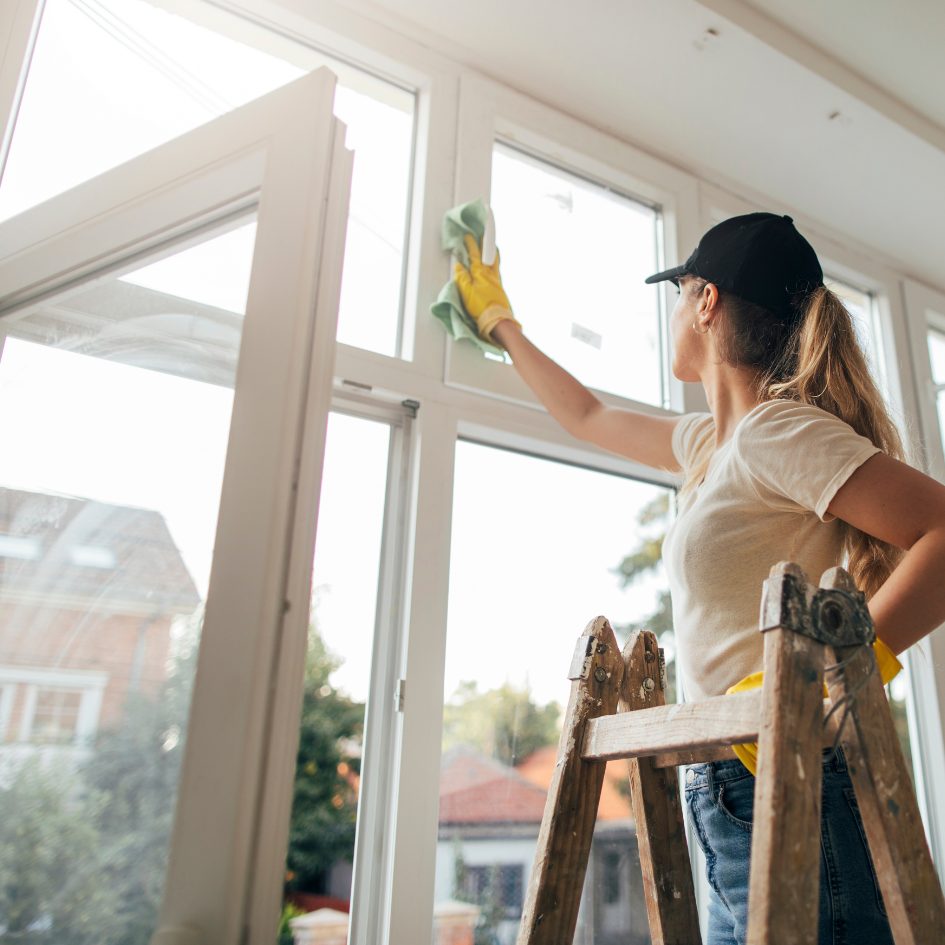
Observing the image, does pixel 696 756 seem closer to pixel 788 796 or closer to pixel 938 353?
pixel 788 796

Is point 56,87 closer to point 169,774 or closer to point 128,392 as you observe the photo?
point 128,392

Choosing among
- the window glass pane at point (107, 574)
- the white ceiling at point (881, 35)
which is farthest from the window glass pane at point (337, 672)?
the white ceiling at point (881, 35)

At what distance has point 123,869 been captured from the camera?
85 cm

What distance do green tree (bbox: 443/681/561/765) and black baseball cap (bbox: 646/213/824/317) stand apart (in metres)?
0.83

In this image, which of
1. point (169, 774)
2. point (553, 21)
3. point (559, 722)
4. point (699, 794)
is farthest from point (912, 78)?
point (169, 774)

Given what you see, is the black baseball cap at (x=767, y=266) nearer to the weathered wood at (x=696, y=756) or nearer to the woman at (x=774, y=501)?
the woman at (x=774, y=501)

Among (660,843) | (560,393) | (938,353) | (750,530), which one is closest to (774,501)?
(750,530)

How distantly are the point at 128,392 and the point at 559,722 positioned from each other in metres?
1.06

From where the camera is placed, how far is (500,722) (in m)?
1.69

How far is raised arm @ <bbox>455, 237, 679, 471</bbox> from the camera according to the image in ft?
5.28

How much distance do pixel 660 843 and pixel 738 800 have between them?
0.10 m

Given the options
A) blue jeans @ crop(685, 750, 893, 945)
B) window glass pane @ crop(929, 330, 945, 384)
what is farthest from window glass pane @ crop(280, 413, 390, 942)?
window glass pane @ crop(929, 330, 945, 384)

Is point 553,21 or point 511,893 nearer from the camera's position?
point 511,893

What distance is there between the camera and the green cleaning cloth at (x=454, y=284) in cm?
171
